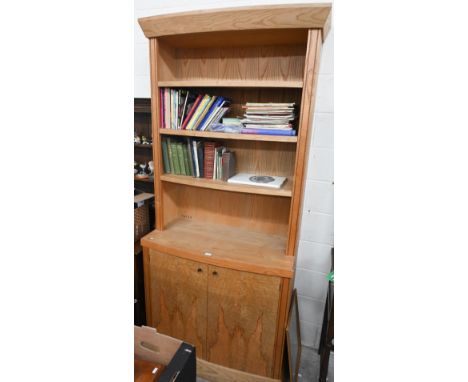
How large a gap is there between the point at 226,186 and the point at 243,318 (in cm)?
76

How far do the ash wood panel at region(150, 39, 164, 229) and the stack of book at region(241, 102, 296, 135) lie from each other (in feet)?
1.77

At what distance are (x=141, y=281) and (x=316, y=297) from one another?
1.26 metres

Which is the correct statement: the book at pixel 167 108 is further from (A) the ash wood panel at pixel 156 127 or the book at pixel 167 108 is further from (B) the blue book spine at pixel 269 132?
(B) the blue book spine at pixel 269 132

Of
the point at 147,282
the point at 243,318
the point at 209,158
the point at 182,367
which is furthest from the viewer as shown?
the point at 147,282

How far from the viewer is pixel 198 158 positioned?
1586mm

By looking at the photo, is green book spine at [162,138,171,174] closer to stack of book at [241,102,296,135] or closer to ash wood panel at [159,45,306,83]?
ash wood panel at [159,45,306,83]

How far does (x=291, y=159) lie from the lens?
1.57m

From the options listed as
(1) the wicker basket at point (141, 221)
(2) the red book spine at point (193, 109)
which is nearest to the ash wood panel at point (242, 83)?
(2) the red book spine at point (193, 109)

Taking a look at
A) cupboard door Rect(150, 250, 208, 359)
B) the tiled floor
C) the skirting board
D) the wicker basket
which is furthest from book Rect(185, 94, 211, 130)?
the tiled floor

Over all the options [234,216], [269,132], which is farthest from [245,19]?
[234,216]

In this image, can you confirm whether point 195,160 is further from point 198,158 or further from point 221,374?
point 221,374

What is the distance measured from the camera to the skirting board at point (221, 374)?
152cm
